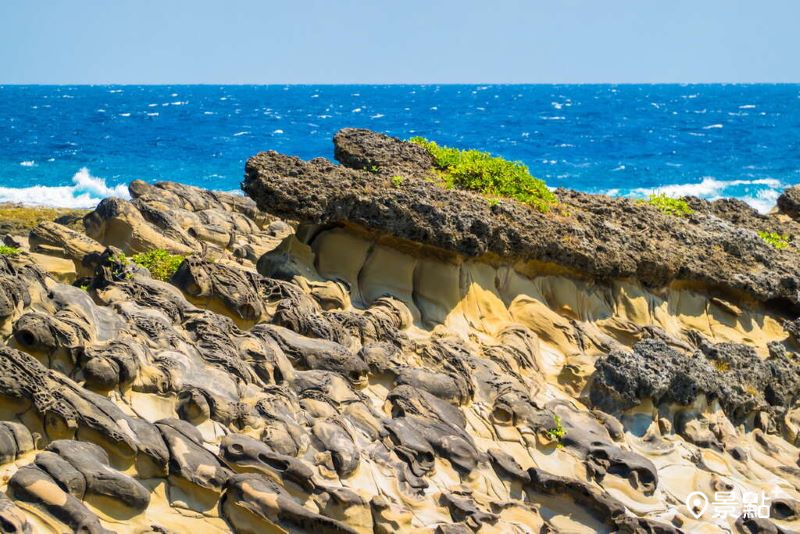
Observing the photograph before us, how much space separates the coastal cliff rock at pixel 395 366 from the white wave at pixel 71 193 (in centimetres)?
2411

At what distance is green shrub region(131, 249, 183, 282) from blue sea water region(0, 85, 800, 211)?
19321 millimetres

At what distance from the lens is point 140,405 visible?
1212cm

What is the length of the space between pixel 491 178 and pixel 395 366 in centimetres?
582

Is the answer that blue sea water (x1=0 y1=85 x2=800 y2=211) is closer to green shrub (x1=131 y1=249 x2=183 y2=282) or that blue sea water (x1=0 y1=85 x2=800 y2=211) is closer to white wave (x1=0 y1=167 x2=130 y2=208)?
white wave (x1=0 y1=167 x2=130 y2=208)

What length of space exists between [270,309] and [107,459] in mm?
5523

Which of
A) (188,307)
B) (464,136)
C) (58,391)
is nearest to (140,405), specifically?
(58,391)

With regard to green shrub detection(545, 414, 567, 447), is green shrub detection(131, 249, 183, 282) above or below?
above

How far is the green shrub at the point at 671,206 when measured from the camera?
73.1 ft

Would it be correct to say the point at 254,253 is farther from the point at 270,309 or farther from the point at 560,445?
the point at 560,445

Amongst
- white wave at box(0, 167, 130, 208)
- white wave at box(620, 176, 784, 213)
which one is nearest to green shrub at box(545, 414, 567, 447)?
white wave at box(0, 167, 130, 208)

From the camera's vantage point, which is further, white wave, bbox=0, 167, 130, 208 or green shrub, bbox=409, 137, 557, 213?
white wave, bbox=0, 167, 130, 208

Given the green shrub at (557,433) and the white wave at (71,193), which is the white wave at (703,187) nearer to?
the white wave at (71,193)

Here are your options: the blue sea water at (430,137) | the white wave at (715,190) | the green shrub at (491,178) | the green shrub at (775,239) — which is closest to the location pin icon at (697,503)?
the green shrub at (491,178)

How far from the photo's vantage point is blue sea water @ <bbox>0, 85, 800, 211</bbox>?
55.7 m
